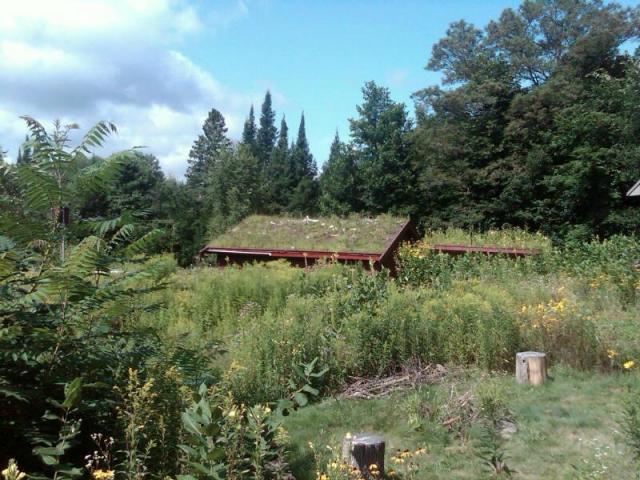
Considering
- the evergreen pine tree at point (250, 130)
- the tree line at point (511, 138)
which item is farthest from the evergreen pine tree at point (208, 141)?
the tree line at point (511, 138)

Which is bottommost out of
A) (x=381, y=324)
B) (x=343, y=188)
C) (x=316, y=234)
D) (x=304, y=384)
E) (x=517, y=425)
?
(x=517, y=425)

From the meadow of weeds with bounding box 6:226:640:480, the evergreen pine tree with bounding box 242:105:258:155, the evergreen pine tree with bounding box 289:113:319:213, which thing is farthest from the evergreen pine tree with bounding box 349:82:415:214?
the evergreen pine tree with bounding box 242:105:258:155

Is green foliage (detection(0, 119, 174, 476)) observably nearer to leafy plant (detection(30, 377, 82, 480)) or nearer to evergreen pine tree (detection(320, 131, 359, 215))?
leafy plant (detection(30, 377, 82, 480))

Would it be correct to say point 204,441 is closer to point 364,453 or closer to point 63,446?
point 63,446

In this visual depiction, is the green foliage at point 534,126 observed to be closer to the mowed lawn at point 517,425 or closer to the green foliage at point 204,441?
the mowed lawn at point 517,425

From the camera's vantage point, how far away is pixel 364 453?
3.21m

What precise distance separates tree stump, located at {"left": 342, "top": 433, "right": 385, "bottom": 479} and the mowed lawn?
0.14 metres

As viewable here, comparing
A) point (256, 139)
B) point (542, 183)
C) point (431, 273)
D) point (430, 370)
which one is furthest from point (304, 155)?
point (430, 370)

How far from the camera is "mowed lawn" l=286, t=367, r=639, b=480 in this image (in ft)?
11.7

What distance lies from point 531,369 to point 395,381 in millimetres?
1325

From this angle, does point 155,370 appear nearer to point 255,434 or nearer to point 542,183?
point 255,434

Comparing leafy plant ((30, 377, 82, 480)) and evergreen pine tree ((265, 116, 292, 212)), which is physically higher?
evergreen pine tree ((265, 116, 292, 212))

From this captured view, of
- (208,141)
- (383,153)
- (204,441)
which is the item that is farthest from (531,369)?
(208,141)

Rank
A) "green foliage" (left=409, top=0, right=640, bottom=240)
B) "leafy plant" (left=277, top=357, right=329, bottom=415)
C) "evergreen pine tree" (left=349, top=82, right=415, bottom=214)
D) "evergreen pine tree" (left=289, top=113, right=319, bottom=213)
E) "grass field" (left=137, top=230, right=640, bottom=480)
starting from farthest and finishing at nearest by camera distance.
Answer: "evergreen pine tree" (left=289, top=113, right=319, bottom=213)
"evergreen pine tree" (left=349, top=82, right=415, bottom=214)
"green foliage" (left=409, top=0, right=640, bottom=240)
"leafy plant" (left=277, top=357, right=329, bottom=415)
"grass field" (left=137, top=230, right=640, bottom=480)
